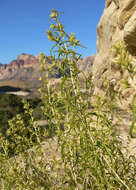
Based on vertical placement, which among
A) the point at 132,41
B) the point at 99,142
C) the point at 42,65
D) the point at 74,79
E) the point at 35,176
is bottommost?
the point at 35,176

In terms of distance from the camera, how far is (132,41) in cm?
386

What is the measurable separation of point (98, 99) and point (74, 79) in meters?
0.83

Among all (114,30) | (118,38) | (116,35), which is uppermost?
(114,30)

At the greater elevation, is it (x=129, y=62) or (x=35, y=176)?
(x=129, y=62)

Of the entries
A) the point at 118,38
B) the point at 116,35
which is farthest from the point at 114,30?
the point at 118,38

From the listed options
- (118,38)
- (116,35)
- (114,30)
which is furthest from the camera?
(114,30)

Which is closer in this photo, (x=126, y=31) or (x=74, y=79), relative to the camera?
(x=74, y=79)

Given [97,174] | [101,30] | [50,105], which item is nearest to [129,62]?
[97,174]

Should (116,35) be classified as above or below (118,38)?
above

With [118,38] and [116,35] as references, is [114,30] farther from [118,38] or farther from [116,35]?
[118,38]

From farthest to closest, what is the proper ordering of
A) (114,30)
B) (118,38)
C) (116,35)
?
1. (114,30)
2. (116,35)
3. (118,38)

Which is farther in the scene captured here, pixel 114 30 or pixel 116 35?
pixel 114 30

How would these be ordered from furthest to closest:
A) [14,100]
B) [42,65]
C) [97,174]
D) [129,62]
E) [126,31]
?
[14,100] < [126,31] < [42,65] < [97,174] < [129,62]

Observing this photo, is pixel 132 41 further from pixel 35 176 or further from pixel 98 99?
pixel 35 176
